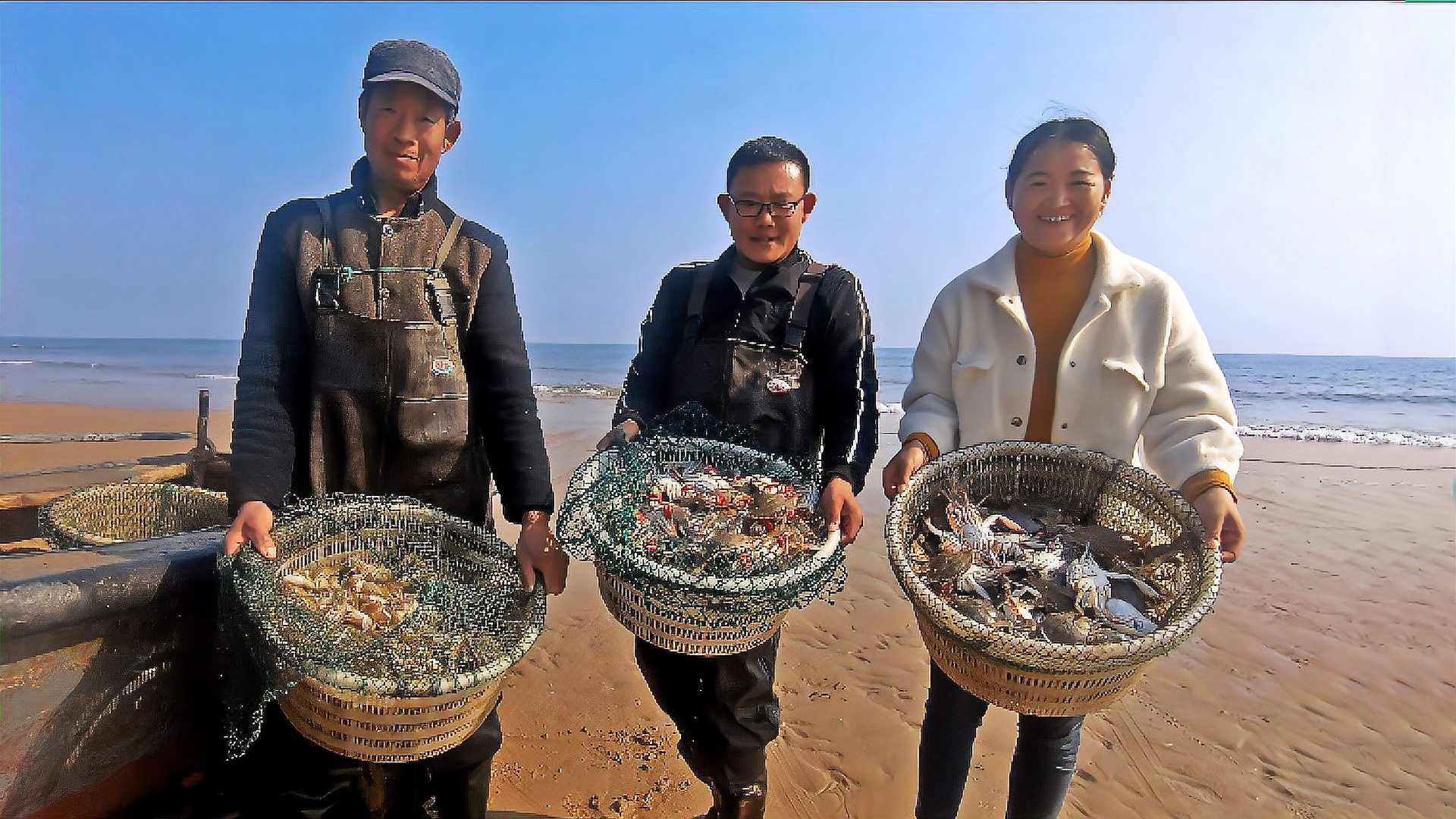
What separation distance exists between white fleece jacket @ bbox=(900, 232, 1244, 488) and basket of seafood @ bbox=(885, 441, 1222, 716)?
0.40ft

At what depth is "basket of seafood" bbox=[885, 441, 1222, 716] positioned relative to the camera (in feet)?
6.97

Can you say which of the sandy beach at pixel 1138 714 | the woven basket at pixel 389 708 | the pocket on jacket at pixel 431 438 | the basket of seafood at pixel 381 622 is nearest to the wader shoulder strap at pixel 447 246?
the pocket on jacket at pixel 431 438

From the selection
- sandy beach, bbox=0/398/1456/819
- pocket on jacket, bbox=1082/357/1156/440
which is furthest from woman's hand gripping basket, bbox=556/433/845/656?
sandy beach, bbox=0/398/1456/819

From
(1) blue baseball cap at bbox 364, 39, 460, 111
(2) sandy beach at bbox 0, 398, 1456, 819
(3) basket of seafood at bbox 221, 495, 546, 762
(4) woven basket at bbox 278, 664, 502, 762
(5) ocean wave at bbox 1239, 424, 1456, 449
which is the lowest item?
(2) sandy beach at bbox 0, 398, 1456, 819

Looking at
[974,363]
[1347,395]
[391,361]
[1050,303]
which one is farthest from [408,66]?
[1347,395]

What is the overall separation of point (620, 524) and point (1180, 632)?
168 cm

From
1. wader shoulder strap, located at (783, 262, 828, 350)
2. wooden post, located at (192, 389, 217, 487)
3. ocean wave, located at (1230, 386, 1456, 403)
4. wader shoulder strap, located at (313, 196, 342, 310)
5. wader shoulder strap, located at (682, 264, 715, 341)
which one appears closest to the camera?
wader shoulder strap, located at (313, 196, 342, 310)

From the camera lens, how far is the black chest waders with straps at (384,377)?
242 centimetres

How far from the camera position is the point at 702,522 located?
8.52ft

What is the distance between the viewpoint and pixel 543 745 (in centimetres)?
395

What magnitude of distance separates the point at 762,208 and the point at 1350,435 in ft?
67.8

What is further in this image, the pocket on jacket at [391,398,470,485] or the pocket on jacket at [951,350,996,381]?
the pocket on jacket at [951,350,996,381]

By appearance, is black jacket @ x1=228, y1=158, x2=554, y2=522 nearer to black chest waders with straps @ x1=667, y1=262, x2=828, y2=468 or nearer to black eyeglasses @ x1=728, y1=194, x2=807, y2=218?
Result: black chest waders with straps @ x1=667, y1=262, x2=828, y2=468

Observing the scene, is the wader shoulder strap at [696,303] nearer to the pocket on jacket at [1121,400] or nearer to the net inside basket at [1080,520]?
the net inside basket at [1080,520]
